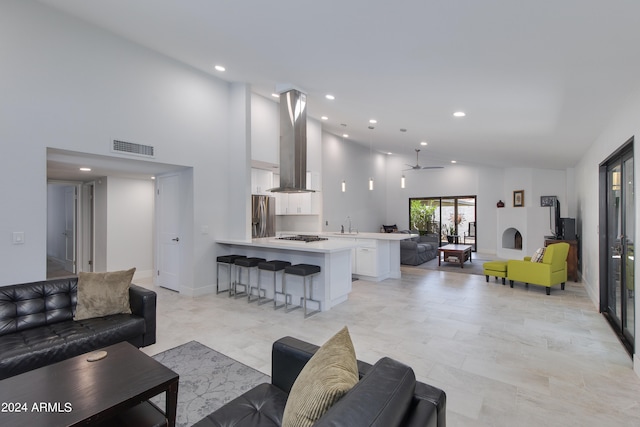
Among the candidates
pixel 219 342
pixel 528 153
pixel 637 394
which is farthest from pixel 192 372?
pixel 528 153

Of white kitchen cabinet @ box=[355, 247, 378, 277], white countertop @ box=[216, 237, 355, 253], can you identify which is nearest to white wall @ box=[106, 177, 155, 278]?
white countertop @ box=[216, 237, 355, 253]

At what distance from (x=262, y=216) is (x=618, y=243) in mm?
5652

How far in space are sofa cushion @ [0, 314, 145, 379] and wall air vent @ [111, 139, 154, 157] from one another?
2381 millimetres

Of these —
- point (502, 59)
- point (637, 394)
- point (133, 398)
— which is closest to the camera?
point (133, 398)

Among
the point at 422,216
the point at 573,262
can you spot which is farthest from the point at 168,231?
the point at 422,216

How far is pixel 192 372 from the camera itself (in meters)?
2.74

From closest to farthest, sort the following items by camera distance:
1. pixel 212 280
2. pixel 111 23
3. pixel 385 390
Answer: pixel 385 390
pixel 111 23
pixel 212 280

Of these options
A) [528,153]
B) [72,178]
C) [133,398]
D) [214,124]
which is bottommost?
[133,398]

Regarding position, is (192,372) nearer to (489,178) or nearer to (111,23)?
(111,23)

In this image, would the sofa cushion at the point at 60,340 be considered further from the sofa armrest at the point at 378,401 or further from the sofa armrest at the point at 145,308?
the sofa armrest at the point at 378,401

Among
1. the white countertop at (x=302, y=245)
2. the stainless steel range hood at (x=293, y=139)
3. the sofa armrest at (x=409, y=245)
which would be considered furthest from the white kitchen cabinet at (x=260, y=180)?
the sofa armrest at (x=409, y=245)

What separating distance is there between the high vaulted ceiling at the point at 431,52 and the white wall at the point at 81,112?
305mm

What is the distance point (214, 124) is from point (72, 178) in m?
3.48

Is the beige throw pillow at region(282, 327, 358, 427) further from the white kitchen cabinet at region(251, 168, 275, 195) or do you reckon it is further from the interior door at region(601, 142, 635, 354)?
the white kitchen cabinet at region(251, 168, 275, 195)
